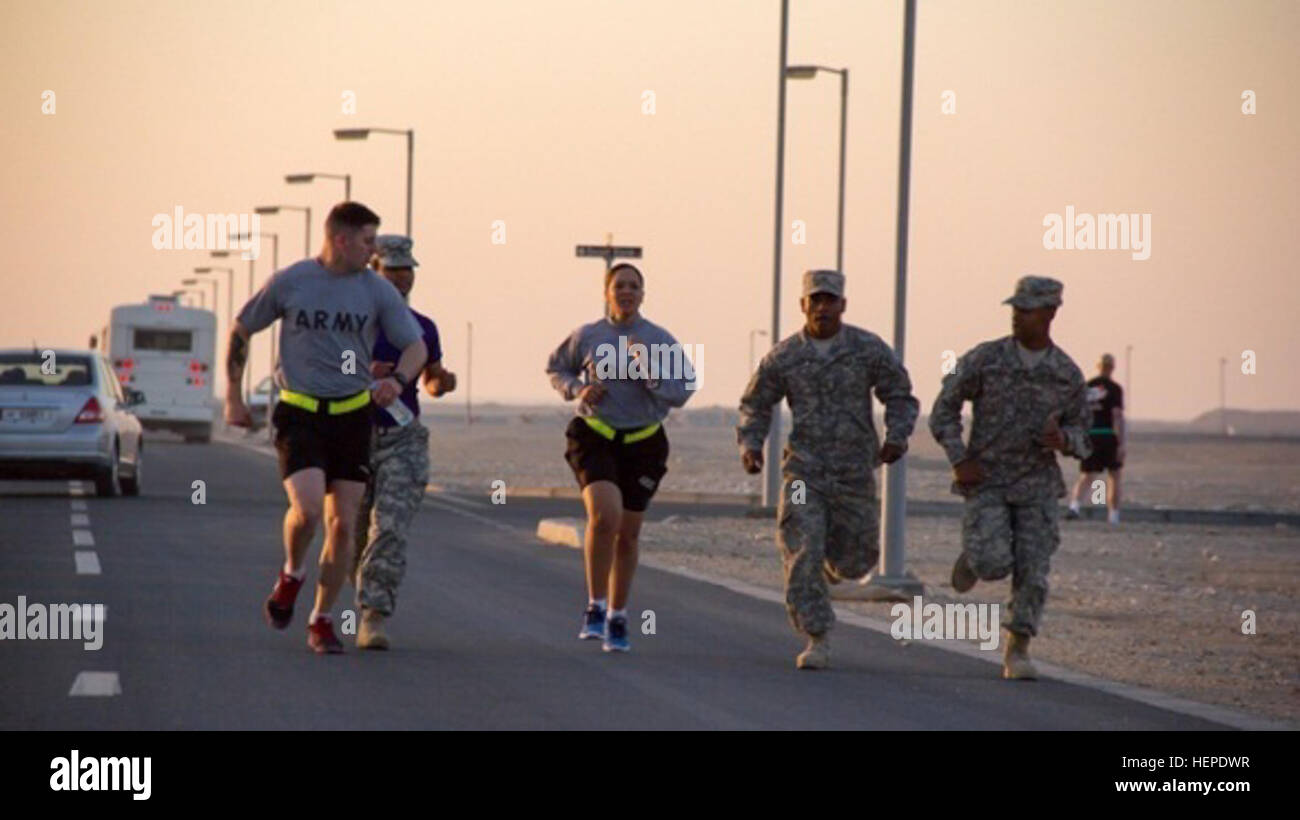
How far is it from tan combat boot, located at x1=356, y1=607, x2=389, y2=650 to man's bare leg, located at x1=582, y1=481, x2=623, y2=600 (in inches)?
45.5

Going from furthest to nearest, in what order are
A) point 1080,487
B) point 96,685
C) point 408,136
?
point 408,136
point 1080,487
point 96,685

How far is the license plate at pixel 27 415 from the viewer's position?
1250 inches

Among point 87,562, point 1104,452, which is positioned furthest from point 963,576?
point 1104,452

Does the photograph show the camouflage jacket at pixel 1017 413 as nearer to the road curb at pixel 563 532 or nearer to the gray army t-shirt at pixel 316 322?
the gray army t-shirt at pixel 316 322

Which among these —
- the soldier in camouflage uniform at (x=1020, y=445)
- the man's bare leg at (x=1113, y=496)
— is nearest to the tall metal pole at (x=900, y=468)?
the soldier in camouflage uniform at (x=1020, y=445)

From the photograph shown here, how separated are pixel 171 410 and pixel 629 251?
44890 mm

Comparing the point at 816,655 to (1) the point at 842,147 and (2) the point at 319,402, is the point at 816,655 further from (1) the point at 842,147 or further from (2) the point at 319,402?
(1) the point at 842,147

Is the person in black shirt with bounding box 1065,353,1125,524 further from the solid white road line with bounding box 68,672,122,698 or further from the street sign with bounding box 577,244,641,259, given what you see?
the solid white road line with bounding box 68,672,122,698

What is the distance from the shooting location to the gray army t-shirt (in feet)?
45.5

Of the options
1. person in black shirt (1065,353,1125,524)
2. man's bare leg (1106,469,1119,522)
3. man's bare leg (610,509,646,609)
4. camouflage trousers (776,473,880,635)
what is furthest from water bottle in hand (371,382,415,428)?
man's bare leg (1106,469,1119,522)

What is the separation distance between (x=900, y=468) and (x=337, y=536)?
849 centimetres

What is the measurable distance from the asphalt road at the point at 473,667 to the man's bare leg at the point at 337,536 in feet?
1.09

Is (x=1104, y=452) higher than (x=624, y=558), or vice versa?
(x=624, y=558)

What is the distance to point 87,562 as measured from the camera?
20812 mm
